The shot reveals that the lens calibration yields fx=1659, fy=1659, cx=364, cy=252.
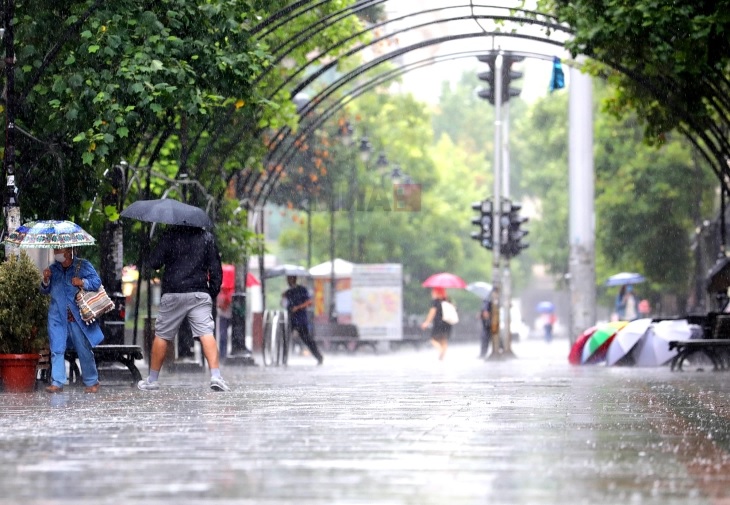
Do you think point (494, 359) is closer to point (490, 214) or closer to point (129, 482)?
point (490, 214)

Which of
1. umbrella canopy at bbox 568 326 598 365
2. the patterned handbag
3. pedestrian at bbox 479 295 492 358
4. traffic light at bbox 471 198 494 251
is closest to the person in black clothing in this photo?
umbrella canopy at bbox 568 326 598 365

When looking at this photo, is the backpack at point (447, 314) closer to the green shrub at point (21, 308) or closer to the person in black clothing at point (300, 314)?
the person in black clothing at point (300, 314)

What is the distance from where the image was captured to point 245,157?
1119 inches

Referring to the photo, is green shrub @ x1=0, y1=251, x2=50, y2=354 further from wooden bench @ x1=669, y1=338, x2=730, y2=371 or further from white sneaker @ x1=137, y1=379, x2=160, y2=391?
wooden bench @ x1=669, y1=338, x2=730, y2=371

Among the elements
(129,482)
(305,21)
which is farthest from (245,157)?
(129,482)

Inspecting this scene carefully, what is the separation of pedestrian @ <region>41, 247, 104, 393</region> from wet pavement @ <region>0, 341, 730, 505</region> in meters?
0.97

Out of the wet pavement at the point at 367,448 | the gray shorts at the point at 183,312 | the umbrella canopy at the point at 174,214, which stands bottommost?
the wet pavement at the point at 367,448

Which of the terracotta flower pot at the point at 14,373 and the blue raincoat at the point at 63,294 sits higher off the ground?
the blue raincoat at the point at 63,294

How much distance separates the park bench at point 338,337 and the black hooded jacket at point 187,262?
29.1 metres

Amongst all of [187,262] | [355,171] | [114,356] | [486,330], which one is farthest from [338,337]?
[187,262]

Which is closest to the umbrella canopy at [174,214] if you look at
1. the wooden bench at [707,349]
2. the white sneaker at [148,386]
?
the white sneaker at [148,386]

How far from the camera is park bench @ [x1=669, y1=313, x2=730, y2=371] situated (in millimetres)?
25380

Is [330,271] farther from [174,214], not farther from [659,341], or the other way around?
[174,214]

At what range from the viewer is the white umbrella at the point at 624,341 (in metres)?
29.6
